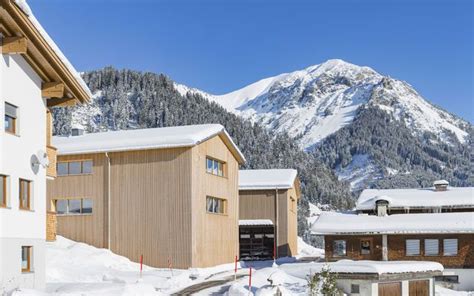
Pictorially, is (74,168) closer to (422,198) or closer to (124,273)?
(124,273)

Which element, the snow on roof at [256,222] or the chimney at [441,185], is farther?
the snow on roof at [256,222]

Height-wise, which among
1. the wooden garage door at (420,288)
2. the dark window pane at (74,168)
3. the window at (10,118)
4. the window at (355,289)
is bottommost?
the wooden garage door at (420,288)

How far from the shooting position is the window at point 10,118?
76.1 feet

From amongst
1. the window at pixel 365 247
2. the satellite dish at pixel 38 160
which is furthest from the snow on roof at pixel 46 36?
the window at pixel 365 247

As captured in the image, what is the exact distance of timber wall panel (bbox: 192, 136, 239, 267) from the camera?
3997 centimetres

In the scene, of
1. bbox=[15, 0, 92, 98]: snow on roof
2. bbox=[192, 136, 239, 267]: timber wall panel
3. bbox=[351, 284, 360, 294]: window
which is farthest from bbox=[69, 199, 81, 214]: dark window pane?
bbox=[351, 284, 360, 294]: window

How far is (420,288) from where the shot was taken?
34844mm

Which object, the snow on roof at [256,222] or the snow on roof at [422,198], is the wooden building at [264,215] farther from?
the snow on roof at [422,198]

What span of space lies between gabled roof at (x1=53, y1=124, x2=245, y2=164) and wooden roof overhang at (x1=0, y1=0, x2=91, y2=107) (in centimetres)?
1296

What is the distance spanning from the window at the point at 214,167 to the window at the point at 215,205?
1474mm

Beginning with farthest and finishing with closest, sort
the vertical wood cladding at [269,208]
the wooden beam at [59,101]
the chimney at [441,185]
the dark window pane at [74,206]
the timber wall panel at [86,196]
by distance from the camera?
1. the vertical wood cladding at [269,208]
2. the chimney at [441,185]
3. the dark window pane at [74,206]
4. the timber wall panel at [86,196]
5. the wooden beam at [59,101]

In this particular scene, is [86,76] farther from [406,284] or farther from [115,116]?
[406,284]

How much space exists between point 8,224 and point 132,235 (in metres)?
18.2

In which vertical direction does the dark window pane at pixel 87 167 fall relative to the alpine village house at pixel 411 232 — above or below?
above
